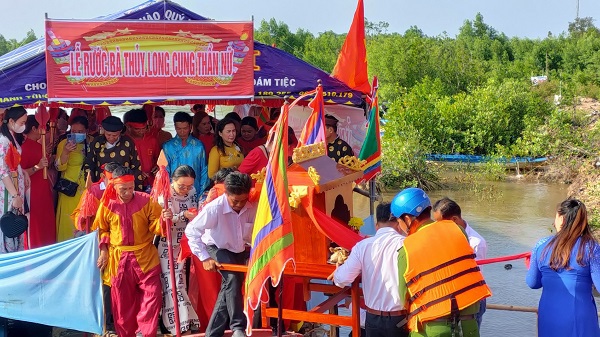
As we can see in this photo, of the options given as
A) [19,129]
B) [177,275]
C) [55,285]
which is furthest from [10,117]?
[177,275]

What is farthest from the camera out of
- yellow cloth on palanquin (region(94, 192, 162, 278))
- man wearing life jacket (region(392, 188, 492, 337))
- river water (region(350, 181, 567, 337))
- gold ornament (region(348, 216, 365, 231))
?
river water (region(350, 181, 567, 337))

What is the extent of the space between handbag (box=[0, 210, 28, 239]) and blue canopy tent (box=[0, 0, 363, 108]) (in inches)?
37.7

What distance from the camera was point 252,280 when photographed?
16.0 feet

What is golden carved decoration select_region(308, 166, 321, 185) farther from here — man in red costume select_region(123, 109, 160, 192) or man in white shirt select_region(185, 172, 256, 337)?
man in red costume select_region(123, 109, 160, 192)

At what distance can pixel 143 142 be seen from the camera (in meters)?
7.41

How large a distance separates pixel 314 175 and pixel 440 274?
1417 mm

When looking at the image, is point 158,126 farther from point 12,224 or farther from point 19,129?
point 12,224

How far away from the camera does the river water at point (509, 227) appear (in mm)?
8930

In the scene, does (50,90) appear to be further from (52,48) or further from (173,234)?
(173,234)

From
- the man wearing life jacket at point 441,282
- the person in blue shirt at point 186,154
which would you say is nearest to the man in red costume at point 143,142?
the person in blue shirt at point 186,154

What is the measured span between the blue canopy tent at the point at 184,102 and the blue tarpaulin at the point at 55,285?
4.35 feet

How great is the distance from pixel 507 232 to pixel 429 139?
6108 mm

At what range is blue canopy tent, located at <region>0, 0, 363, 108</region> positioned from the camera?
6457 millimetres

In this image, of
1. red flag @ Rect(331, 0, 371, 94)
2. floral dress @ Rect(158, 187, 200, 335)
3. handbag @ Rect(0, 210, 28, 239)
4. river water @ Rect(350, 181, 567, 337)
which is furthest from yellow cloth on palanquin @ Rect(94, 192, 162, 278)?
red flag @ Rect(331, 0, 371, 94)
